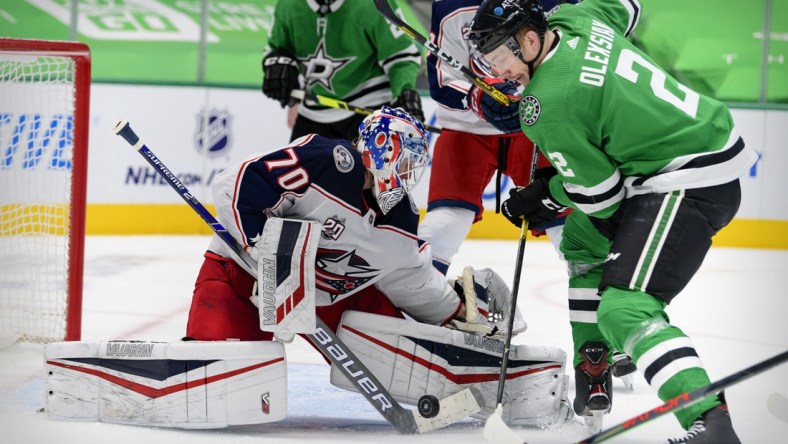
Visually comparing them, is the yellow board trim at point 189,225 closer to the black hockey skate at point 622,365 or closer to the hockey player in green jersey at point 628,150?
the black hockey skate at point 622,365

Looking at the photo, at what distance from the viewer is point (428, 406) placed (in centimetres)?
257

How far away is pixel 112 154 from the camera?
5.77m

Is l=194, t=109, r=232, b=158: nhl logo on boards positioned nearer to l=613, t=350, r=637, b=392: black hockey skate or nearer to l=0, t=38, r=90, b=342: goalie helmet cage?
l=0, t=38, r=90, b=342: goalie helmet cage

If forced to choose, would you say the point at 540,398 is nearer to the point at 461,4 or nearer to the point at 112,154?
the point at 461,4

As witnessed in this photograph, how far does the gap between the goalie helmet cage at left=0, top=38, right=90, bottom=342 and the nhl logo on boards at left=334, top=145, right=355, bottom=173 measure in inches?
41.5

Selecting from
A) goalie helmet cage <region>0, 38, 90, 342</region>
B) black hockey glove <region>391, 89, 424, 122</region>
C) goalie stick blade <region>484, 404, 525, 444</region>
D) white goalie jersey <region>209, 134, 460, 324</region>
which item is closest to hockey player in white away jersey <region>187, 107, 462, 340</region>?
white goalie jersey <region>209, 134, 460, 324</region>

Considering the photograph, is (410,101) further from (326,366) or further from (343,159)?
(343,159)

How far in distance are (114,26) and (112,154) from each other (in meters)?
0.77

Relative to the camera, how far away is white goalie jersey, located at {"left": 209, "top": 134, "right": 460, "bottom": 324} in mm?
2502

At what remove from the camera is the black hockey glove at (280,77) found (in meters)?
4.03

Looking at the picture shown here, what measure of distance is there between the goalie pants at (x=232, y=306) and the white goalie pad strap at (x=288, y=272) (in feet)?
0.62

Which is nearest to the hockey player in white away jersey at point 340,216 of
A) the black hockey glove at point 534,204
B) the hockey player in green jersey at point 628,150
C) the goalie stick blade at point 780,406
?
the black hockey glove at point 534,204

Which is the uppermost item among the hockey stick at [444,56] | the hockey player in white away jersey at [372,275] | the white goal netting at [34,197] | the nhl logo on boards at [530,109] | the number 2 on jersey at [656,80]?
the number 2 on jersey at [656,80]

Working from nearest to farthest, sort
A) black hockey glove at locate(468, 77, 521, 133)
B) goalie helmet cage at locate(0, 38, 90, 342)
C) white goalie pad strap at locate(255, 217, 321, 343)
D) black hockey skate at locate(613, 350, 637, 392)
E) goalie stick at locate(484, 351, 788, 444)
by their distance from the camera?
1. goalie stick at locate(484, 351, 788, 444)
2. white goalie pad strap at locate(255, 217, 321, 343)
3. black hockey glove at locate(468, 77, 521, 133)
4. black hockey skate at locate(613, 350, 637, 392)
5. goalie helmet cage at locate(0, 38, 90, 342)
